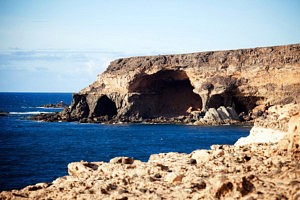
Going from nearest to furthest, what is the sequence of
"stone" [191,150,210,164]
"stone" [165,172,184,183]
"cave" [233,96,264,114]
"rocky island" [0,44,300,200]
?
"rocky island" [0,44,300,200], "stone" [165,172,184,183], "stone" [191,150,210,164], "cave" [233,96,264,114]

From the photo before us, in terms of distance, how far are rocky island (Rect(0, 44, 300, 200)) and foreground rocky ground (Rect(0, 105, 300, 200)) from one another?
1.1 inches

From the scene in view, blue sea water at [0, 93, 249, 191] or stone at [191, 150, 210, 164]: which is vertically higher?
stone at [191, 150, 210, 164]

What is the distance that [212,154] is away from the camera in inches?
556

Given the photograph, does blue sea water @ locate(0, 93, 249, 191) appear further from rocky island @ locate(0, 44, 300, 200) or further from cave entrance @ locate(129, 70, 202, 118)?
cave entrance @ locate(129, 70, 202, 118)

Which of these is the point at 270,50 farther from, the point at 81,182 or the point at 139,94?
the point at 81,182

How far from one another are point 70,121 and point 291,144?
6277 centimetres

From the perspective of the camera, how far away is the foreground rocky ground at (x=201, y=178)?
10.1m

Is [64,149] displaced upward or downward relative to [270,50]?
downward

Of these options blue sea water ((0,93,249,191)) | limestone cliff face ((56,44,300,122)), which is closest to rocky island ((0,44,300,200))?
limestone cliff face ((56,44,300,122))

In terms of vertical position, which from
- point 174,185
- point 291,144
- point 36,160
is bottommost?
point 36,160

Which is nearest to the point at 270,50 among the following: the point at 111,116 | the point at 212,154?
the point at 111,116

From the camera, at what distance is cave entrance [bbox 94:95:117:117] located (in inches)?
2872

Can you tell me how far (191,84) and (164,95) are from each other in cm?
695

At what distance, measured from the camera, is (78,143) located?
4675 cm
